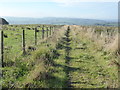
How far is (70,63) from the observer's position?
32.8ft

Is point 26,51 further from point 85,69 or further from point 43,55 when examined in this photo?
point 85,69

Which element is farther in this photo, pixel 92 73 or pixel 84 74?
pixel 92 73

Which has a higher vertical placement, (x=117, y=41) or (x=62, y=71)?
(x=117, y=41)

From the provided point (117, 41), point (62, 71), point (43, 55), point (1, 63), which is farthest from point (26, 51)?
point (117, 41)

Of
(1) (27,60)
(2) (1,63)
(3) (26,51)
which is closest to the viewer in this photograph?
(2) (1,63)

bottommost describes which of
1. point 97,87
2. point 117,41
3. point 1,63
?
point 97,87

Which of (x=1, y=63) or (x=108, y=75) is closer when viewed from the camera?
(x=108, y=75)

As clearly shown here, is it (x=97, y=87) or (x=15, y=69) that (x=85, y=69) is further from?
(x=15, y=69)

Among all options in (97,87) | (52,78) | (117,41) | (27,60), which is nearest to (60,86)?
(52,78)

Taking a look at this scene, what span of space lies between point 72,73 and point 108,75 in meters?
1.59

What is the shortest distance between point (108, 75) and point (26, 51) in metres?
5.90

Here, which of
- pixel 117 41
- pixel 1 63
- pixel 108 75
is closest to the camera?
pixel 108 75

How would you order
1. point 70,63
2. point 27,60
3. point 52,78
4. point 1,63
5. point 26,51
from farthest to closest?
point 26,51 < point 70,63 < point 27,60 < point 1,63 < point 52,78

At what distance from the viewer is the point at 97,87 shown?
6.70 m
